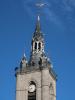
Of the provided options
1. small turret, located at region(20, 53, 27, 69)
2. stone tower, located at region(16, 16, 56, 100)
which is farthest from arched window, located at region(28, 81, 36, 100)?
small turret, located at region(20, 53, 27, 69)

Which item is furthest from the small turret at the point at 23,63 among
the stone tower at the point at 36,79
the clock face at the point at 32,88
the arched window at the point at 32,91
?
the clock face at the point at 32,88

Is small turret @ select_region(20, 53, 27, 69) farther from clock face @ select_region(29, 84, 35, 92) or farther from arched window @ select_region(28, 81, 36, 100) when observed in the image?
clock face @ select_region(29, 84, 35, 92)

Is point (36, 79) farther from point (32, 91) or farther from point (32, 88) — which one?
point (32, 91)

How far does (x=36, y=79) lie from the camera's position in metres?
72.2

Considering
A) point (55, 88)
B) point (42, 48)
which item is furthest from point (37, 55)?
point (55, 88)

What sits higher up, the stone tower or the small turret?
the small turret

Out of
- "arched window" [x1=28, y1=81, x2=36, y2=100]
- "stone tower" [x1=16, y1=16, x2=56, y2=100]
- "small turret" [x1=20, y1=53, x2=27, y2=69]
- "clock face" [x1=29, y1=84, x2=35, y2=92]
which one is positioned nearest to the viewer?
"stone tower" [x1=16, y1=16, x2=56, y2=100]

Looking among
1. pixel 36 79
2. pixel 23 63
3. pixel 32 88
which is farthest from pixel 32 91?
pixel 23 63

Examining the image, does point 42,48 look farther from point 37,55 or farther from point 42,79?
point 42,79

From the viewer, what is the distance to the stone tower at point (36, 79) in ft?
233

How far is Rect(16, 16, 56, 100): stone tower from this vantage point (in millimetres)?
71050

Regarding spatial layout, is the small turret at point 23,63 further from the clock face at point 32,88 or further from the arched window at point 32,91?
the clock face at point 32,88

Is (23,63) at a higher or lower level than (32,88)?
higher

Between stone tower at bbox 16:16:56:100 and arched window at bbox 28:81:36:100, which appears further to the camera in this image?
arched window at bbox 28:81:36:100
